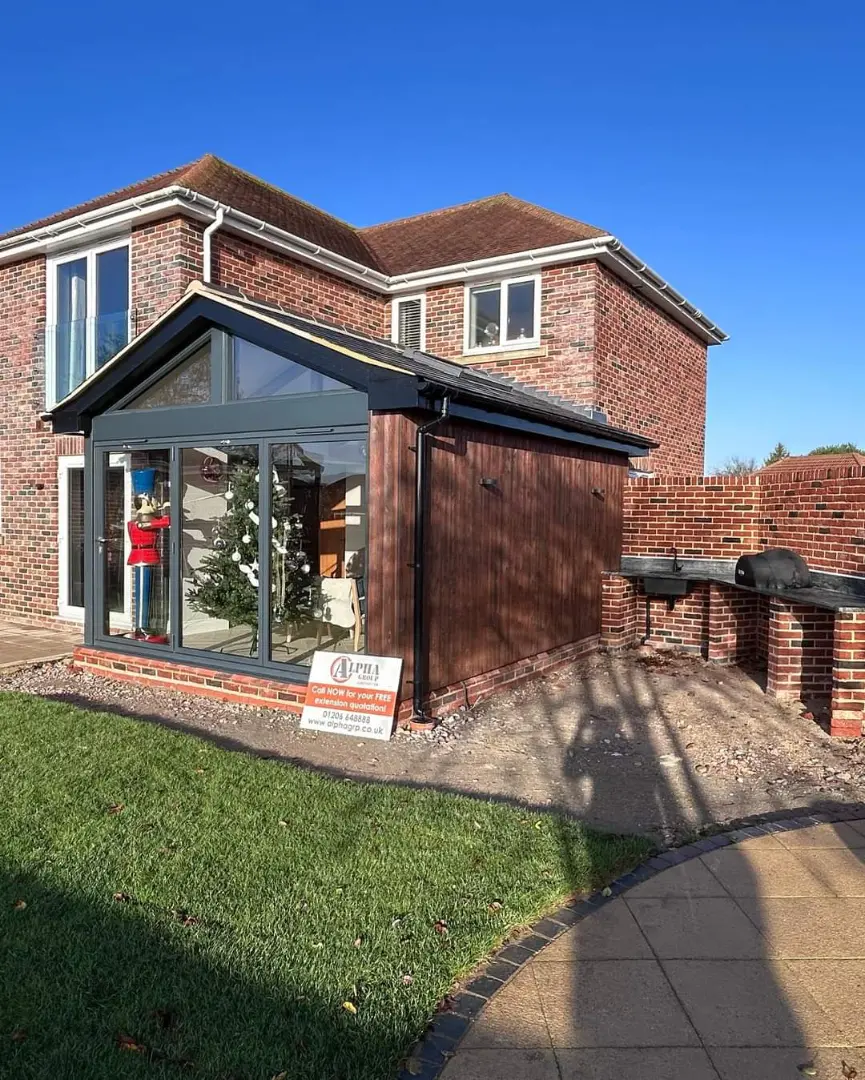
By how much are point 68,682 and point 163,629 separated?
1.08 metres

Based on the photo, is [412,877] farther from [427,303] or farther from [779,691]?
[427,303]

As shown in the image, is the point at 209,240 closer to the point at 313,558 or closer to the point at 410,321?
the point at 410,321

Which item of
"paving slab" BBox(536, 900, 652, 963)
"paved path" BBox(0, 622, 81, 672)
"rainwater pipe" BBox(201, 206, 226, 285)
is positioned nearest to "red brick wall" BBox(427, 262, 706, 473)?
"rainwater pipe" BBox(201, 206, 226, 285)

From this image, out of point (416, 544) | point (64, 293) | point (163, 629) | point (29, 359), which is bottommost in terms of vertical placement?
point (163, 629)

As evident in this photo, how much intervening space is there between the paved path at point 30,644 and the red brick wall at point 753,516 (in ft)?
24.0

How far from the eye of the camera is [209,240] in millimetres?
10406

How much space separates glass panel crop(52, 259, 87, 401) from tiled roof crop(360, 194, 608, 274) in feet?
16.1

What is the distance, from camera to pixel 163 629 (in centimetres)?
786

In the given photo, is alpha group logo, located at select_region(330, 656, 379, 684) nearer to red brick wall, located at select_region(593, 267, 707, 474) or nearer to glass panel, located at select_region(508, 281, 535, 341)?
red brick wall, located at select_region(593, 267, 707, 474)

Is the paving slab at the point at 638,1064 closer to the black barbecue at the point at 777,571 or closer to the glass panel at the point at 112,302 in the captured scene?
the black barbecue at the point at 777,571

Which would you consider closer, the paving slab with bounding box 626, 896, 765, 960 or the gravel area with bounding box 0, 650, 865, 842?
the paving slab with bounding box 626, 896, 765, 960

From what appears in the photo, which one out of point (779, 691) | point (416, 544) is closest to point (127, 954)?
point (416, 544)

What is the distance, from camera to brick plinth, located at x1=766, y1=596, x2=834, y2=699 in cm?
744

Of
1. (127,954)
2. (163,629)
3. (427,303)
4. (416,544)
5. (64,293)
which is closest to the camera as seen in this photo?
(127,954)
